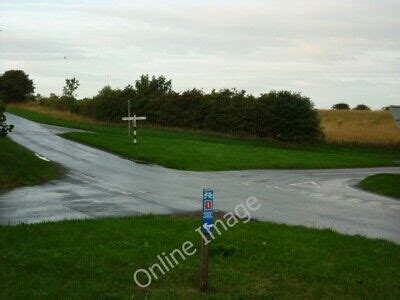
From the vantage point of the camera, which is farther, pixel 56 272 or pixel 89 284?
pixel 56 272

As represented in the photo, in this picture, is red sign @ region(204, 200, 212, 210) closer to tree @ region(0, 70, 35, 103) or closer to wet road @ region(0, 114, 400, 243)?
wet road @ region(0, 114, 400, 243)

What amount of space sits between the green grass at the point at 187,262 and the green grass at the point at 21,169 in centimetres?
869

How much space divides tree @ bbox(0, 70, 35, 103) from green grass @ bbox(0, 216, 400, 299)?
86.8 meters

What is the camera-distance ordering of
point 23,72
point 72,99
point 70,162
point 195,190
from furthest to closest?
point 23,72 → point 72,99 → point 70,162 → point 195,190

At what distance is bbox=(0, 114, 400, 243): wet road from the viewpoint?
13.2 metres

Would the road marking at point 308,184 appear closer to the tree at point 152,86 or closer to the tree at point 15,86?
the tree at point 152,86

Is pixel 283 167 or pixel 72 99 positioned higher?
pixel 72 99

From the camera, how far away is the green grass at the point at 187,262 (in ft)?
23.3

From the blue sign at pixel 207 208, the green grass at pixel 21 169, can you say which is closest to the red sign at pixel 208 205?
the blue sign at pixel 207 208

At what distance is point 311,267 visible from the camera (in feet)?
27.2

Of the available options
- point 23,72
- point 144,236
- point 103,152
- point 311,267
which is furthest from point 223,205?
point 23,72

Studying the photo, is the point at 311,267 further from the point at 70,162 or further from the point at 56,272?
the point at 70,162

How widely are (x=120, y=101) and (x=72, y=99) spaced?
507 inches

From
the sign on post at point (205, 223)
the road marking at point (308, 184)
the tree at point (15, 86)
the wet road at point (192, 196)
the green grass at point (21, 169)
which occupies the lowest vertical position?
the road marking at point (308, 184)
